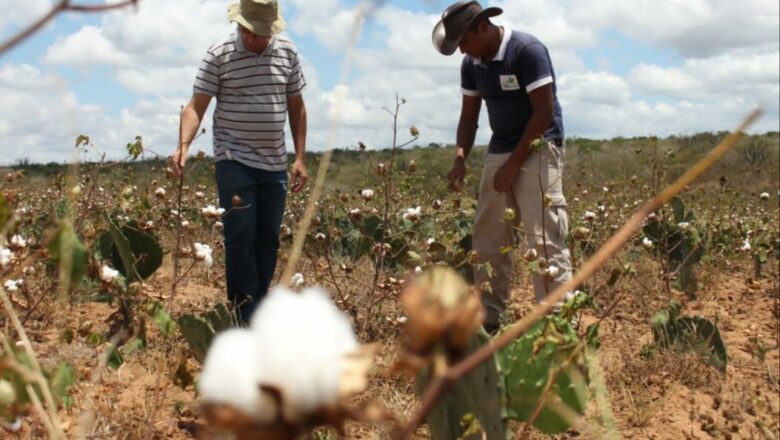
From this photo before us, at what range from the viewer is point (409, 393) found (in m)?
2.73

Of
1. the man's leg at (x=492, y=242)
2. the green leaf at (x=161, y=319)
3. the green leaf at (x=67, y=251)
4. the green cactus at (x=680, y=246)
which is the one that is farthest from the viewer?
the green cactus at (x=680, y=246)

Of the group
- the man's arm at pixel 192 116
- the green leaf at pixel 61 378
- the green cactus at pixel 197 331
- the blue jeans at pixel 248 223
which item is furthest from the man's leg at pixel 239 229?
the green leaf at pixel 61 378

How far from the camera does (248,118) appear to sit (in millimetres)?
3199

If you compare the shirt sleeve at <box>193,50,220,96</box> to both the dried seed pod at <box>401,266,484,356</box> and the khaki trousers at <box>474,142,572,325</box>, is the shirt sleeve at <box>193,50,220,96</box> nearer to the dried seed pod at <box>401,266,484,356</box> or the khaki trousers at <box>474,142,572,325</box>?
the khaki trousers at <box>474,142,572,325</box>

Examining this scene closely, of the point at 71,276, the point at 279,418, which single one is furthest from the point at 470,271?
the point at 279,418

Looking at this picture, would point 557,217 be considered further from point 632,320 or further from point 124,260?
point 124,260

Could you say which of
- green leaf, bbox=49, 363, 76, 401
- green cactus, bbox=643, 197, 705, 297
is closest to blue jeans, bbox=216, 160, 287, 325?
green leaf, bbox=49, 363, 76, 401

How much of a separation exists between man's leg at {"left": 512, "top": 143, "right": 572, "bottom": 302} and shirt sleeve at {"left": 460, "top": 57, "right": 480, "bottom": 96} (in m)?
0.46

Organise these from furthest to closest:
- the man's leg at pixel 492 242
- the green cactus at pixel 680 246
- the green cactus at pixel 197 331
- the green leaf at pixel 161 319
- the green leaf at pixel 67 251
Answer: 1. the green cactus at pixel 680 246
2. the man's leg at pixel 492 242
3. the green cactus at pixel 197 331
4. the green leaf at pixel 161 319
5. the green leaf at pixel 67 251

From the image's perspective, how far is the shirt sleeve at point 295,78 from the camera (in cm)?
331

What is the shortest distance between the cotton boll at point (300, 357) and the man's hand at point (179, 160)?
2.48 m

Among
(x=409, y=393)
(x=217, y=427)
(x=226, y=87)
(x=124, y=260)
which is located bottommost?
(x=409, y=393)

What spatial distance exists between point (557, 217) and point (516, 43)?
2.34 ft

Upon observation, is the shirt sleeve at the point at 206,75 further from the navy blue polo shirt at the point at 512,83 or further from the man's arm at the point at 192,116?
the navy blue polo shirt at the point at 512,83
